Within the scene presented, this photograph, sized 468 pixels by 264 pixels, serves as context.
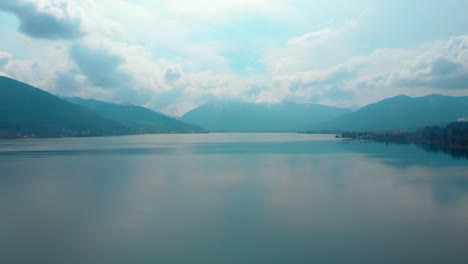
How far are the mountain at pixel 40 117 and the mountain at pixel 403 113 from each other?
296 feet

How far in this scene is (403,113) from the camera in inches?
5768

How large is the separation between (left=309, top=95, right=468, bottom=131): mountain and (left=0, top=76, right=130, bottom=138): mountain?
9025 centimetres

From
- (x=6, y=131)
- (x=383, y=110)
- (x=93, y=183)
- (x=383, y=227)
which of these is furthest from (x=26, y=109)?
(x=383, y=110)

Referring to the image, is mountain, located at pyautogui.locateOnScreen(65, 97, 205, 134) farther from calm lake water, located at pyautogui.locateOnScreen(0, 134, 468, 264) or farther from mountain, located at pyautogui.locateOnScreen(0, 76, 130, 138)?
calm lake water, located at pyautogui.locateOnScreen(0, 134, 468, 264)

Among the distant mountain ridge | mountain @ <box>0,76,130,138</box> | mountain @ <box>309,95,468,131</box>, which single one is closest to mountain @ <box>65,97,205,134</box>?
the distant mountain ridge

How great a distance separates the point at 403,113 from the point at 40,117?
13286cm

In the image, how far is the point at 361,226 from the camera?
30.3 feet

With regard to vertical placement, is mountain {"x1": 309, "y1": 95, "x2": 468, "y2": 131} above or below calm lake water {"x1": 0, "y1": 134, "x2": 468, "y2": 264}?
above

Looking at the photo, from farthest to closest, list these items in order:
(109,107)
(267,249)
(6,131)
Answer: (109,107) < (6,131) < (267,249)

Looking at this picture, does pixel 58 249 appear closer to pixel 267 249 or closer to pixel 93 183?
pixel 267 249

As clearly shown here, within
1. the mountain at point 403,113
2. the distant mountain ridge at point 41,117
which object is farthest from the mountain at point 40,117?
the mountain at point 403,113

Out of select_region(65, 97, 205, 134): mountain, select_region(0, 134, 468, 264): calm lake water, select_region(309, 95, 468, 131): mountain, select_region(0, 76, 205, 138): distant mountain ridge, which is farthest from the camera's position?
select_region(65, 97, 205, 134): mountain

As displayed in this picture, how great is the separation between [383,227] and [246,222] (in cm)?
359

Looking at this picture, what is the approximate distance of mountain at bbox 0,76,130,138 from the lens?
231 feet
